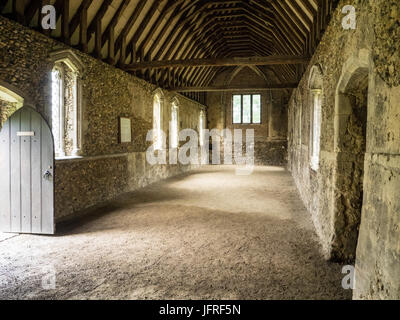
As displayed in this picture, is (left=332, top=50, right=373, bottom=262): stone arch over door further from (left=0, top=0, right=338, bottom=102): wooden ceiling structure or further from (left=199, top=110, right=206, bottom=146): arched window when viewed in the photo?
(left=199, top=110, right=206, bottom=146): arched window


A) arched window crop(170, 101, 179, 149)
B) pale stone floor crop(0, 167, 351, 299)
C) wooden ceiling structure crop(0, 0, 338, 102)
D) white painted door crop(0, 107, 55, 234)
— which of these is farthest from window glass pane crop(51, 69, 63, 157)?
arched window crop(170, 101, 179, 149)

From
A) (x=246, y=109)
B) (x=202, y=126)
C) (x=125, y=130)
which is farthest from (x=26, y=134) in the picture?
(x=246, y=109)

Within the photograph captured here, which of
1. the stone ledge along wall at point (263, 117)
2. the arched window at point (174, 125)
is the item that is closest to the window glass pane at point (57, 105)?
the arched window at point (174, 125)

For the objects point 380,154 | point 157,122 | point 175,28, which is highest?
point 175,28

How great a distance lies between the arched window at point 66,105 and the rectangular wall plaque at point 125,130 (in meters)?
1.71

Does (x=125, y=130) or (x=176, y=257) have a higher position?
(x=125, y=130)

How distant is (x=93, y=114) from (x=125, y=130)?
5.14 feet

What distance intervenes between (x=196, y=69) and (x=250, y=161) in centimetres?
639

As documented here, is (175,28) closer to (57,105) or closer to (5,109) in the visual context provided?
(57,105)

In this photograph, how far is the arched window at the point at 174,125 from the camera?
12977mm

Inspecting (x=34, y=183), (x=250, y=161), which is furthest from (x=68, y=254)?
(x=250, y=161)

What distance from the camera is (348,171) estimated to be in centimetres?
373

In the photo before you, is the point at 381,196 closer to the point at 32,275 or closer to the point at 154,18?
the point at 32,275

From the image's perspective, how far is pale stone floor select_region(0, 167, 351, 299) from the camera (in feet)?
9.60
